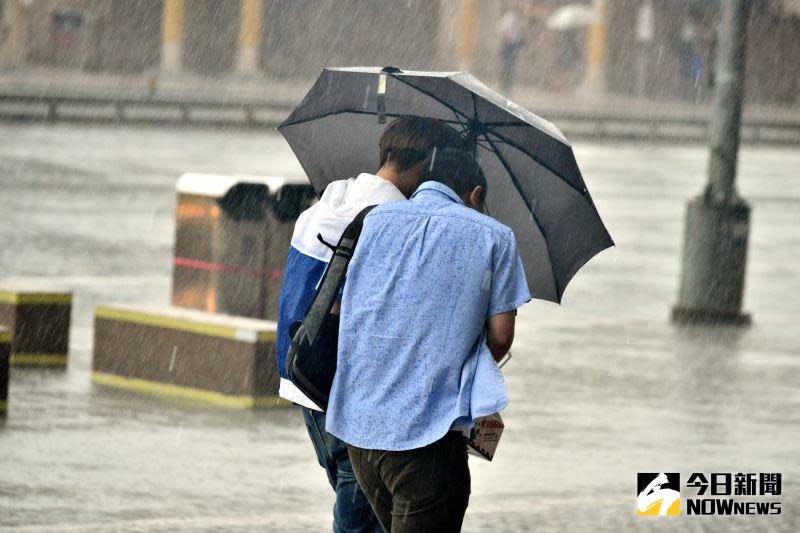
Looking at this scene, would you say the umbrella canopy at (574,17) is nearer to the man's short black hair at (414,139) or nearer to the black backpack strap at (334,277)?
the man's short black hair at (414,139)

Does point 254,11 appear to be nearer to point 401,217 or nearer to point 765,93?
point 765,93

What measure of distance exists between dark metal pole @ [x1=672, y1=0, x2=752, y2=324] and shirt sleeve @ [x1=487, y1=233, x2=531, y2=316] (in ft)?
29.6

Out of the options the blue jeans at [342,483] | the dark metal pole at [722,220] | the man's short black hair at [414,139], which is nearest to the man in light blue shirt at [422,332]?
the man's short black hair at [414,139]

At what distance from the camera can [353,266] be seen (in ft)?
14.7

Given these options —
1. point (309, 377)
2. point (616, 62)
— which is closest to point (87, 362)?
point (309, 377)

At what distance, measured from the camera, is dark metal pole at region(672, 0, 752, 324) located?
1325cm

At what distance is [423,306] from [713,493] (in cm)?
387

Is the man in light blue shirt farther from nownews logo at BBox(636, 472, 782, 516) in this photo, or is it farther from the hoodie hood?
nownews logo at BBox(636, 472, 782, 516)

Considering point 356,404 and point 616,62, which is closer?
point 356,404

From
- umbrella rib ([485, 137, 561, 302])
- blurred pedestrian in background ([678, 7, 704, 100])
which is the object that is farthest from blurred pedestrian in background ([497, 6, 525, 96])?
umbrella rib ([485, 137, 561, 302])

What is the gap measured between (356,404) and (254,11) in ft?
166

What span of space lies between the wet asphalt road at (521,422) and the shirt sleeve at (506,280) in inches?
106

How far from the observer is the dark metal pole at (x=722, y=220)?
13250 millimetres

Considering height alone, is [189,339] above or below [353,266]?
below
